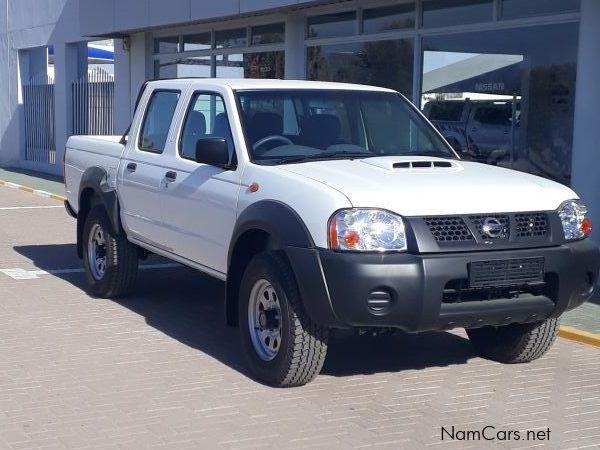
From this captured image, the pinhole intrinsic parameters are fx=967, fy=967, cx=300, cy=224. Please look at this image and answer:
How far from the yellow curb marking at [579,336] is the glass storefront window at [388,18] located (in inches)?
231

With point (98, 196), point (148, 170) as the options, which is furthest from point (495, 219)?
point (98, 196)

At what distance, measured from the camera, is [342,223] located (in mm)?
5703

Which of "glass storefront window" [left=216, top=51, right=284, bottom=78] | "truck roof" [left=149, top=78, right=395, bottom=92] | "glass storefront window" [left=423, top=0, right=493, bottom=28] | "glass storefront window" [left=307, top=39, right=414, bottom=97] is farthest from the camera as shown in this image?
"glass storefront window" [left=216, top=51, right=284, bottom=78]

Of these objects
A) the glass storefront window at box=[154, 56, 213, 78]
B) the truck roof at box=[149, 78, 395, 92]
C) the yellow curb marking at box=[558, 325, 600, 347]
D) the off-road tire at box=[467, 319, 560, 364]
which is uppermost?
the glass storefront window at box=[154, 56, 213, 78]

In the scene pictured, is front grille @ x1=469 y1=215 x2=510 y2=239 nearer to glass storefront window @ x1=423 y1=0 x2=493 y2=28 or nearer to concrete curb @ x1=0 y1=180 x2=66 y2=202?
glass storefront window @ x1=423 y1=0 x2=493 y2=28

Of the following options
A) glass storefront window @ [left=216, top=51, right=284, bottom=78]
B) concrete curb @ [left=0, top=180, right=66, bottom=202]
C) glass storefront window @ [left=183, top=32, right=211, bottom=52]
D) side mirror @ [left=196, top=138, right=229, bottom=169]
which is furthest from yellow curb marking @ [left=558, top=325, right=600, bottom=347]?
concrete curb @ [left=0, top=180, right=66, bottom=202]

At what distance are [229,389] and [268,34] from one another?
10.6 metres

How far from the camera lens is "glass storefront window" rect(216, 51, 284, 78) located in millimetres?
15761

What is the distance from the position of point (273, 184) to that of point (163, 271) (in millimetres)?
4585

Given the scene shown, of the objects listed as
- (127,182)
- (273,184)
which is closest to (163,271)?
(127,182)

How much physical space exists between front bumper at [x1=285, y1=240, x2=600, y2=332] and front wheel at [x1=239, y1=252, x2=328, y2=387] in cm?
16

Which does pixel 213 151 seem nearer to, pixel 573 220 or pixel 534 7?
pixel 573 220

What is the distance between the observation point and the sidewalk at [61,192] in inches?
320

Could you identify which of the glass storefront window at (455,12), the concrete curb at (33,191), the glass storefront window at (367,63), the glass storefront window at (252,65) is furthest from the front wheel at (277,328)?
the concrete curb at (33,191)
